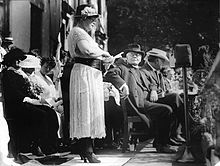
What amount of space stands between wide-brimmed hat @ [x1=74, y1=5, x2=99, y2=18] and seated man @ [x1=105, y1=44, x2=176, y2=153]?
27 centimetres

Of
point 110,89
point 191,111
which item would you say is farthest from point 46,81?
point 191,111

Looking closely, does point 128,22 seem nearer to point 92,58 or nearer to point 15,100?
point 92,58

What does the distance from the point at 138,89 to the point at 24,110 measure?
2.10 feet

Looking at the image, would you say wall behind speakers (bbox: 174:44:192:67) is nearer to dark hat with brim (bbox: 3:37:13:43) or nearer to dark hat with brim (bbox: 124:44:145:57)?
dark hat with brim (bbox: 124:44:145:57)

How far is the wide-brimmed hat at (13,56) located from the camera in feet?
9.26

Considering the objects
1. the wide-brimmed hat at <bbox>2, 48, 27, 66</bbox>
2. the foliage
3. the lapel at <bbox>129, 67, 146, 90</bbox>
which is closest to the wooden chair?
the lapel at <bbox>129, 67, 146, 90</bbox>

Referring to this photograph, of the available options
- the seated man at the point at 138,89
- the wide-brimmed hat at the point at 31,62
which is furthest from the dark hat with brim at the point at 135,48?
the wide-brimmed hat at the point at 31,62

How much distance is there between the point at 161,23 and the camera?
268cm

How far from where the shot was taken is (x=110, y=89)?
2.72m

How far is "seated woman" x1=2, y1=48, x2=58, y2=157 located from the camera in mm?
2809

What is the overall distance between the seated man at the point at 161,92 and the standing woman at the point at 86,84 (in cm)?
21

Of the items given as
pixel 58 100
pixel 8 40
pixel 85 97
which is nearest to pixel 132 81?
pixel 85 97

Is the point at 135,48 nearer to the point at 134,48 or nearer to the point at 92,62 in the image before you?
the point at 134,48

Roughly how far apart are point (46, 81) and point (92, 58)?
295 mm
